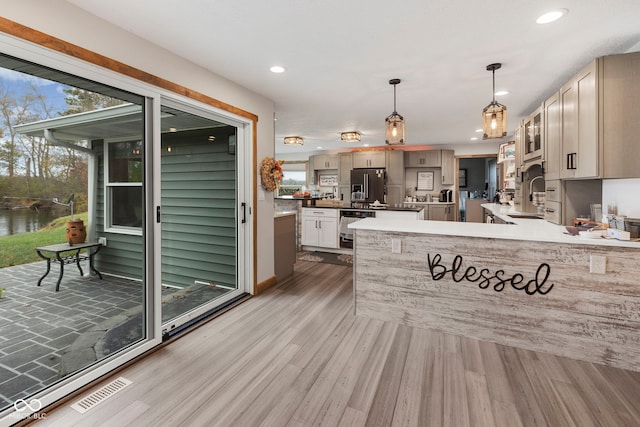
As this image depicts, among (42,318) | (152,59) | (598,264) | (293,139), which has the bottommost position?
(42,318)

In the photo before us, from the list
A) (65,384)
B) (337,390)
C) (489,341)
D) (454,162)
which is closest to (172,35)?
(65,384)

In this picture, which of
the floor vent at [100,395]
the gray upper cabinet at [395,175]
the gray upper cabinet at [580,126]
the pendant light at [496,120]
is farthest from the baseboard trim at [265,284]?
the gray upper cabinet at [395,175]

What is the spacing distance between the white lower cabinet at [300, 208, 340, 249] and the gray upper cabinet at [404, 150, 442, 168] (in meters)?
3.54

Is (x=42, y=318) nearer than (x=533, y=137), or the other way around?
(x=42, y=318)

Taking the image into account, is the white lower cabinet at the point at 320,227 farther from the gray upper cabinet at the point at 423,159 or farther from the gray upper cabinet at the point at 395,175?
the gray upper cabinet at the point at 423,159

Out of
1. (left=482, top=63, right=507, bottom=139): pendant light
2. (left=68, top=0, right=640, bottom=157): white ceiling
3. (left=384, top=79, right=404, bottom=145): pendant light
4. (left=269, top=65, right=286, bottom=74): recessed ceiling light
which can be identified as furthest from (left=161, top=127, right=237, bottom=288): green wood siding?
(left=482, top=63, right=507, bottom=139): pendant light

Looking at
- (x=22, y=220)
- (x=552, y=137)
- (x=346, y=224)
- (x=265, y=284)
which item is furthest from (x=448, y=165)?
(x=22, y=220)

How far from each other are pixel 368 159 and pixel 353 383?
687 cm

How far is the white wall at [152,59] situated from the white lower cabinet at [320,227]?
1.86m

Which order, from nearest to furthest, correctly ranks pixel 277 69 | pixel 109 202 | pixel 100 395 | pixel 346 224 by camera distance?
1. pixel 100 395
2. pixel 109 202
3. pixel 277 69
4. pixel 346 224

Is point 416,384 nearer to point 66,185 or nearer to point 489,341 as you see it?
point 489,341

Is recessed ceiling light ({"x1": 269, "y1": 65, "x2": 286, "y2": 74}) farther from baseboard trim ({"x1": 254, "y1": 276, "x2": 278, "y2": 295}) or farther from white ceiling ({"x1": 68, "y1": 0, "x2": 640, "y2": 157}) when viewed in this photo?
baseboard trim ({"x1": 254, "y1": 276, "x2": 278, "y2": 295})

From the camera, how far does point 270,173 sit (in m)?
3.76

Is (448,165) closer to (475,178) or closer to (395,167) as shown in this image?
(395,167)
